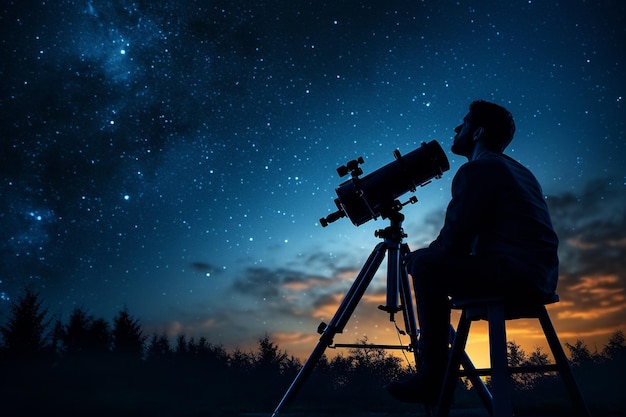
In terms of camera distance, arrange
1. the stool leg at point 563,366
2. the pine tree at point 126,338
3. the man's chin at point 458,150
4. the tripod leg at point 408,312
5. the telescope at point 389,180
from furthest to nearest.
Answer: the pine tree at point 126,338, the telescope at point 389,180, the tripod leg at point 408,312, the man's chin at point 458,150, the stool leg at point 563,366

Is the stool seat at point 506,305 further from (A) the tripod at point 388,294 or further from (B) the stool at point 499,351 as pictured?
(A) the tripod at point 388,294

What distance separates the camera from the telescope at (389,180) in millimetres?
3275

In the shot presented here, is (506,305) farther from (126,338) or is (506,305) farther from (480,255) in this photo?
(126,338)

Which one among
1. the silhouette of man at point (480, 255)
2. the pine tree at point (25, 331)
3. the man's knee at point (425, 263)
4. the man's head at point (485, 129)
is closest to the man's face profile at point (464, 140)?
the man's head at point (485, 129)

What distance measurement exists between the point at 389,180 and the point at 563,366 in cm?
188

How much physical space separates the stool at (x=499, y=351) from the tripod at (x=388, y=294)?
1001 mm

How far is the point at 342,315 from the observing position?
2.88 meters

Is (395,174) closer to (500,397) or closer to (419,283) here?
(419,283)

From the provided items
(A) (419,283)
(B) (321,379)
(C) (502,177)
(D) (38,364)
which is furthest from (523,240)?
(D) (38,364)

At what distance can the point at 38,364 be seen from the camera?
103 feet

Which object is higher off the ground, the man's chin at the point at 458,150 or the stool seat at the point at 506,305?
the man's chin at the point at 458,150

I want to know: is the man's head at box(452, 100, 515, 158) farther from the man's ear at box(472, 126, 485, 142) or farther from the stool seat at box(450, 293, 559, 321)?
the stool seat at box(450, 293, 559, 321)

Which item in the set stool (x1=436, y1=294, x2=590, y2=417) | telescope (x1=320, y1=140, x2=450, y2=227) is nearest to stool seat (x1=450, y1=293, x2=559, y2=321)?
stool (x1=436, y1=294, x2=590, y2=417)

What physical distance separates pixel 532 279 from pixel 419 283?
19.6 inches
